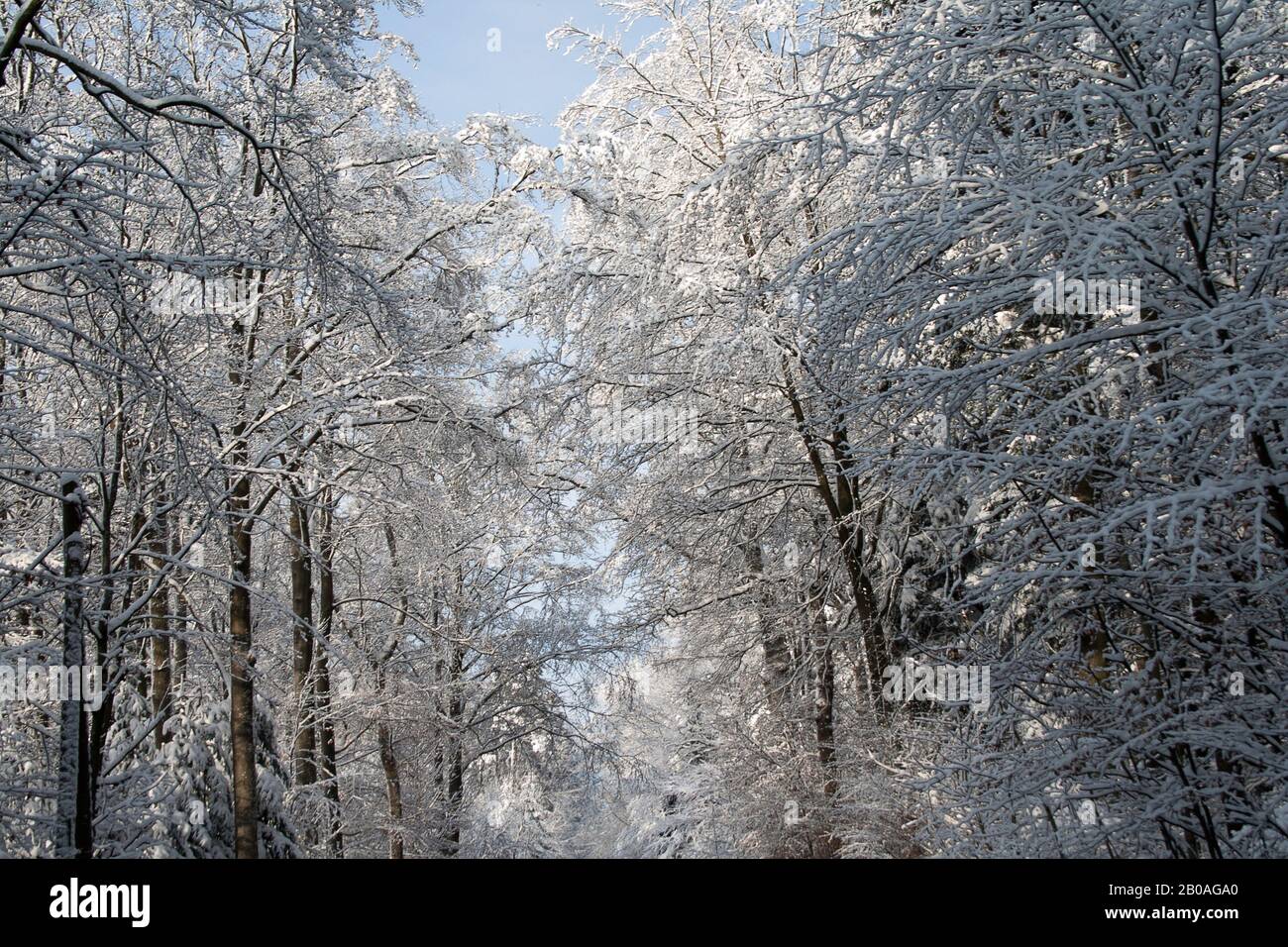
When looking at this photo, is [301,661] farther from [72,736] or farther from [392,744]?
[72,736]

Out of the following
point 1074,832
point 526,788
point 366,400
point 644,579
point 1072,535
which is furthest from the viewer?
point 526,788

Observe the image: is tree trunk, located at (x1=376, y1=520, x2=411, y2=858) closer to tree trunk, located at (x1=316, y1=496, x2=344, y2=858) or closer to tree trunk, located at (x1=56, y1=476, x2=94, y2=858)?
tree trunk, located at (x1=316, y1=496, x2=344, y2=858)

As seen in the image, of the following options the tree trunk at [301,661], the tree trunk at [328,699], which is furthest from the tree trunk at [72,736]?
the tree trunk at [328,699]

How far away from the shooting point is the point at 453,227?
9.75 m

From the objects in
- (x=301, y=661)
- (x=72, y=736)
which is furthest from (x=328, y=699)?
(x=72, y=736)

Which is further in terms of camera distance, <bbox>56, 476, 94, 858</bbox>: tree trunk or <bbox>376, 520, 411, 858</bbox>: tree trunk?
<bbox>376, 520, 411, 858</bbox>: tree trunk

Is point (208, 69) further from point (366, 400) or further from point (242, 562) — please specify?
point (242, 562)

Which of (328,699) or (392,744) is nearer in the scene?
→ (328,699)

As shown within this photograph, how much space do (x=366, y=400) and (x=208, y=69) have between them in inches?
138

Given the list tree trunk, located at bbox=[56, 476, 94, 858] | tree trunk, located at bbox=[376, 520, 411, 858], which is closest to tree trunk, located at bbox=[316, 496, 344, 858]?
tree trunk, located at bbox=[376, 520, 411, 858]

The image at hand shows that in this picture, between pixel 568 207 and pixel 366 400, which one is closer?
pixel 366 400

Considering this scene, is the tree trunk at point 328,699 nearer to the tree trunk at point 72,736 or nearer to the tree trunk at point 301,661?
the tree trunk at point 301,661
